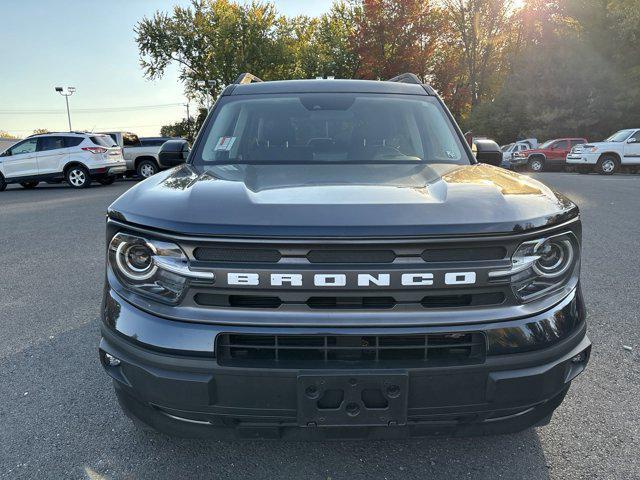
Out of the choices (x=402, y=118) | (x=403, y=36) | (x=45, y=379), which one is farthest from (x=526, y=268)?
(x=403, y=36)

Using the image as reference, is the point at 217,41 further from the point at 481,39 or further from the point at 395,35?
the point at 481,39

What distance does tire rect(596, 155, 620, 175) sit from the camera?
20.1 metres

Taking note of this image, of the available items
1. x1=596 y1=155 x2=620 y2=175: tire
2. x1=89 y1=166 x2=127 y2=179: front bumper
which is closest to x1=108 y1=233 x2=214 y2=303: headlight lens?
x1=89 y1=166 x2=127 y2=179: front bumper

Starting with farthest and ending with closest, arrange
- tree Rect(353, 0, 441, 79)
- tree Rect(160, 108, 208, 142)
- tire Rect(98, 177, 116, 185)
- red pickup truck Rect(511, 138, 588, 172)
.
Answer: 1. tree Rect(160, 108, 208, 142)
2. tree Rect(353, 0, 441, 79)
3. red pickup truck Rect(511, 138, 588, 172)
4. tire Rect(98, 177, 116, 185)

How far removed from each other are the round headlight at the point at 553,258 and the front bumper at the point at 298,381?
0.13m

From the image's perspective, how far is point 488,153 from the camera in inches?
128

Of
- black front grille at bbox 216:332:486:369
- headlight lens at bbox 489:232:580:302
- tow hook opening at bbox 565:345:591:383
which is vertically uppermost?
headlight lens at bbox 489:232:580:302

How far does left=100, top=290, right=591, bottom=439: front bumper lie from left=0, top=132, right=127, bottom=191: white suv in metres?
16.0

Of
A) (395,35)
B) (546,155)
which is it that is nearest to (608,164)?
(546,155)

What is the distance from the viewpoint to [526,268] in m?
1.76

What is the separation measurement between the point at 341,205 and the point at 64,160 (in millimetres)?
16964

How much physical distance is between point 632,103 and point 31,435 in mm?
31157

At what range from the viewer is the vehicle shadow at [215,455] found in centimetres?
217

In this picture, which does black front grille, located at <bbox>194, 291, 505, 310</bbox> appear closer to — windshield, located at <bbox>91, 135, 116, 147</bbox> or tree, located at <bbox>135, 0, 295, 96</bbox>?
windshield, located at <bbox>91, 135, 116, 147</bbox>
